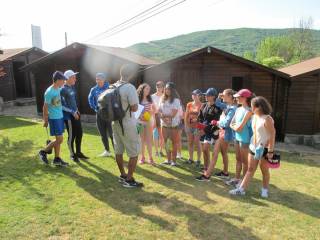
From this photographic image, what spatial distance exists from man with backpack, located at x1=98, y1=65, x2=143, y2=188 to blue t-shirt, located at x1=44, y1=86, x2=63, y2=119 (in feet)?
5.07

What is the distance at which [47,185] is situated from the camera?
5305 millimetres

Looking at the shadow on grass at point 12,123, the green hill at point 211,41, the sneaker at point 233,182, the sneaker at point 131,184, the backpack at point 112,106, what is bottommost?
the shadow on grass at point 12,123

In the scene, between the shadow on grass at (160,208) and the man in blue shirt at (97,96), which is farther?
the man in blue shirt at (97,96)

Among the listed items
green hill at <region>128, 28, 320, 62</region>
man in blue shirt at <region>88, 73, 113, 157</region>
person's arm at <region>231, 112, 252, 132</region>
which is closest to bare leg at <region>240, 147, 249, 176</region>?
person's arm at <region>231, 112, 252, 132</region>

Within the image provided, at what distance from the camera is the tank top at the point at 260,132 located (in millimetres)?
4582

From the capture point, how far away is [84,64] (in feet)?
47.2

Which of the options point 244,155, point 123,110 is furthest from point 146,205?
point 244,155

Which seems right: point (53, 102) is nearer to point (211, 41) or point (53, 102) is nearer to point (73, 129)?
point (73, 129)

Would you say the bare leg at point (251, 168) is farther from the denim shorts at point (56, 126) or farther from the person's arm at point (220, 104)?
the denim shorts at point (56, 126)

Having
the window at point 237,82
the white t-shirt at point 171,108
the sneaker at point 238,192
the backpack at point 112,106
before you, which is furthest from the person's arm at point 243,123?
the window at point 237,82

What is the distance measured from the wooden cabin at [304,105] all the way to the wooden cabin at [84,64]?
6.84 m

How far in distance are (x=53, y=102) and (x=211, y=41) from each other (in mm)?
167440

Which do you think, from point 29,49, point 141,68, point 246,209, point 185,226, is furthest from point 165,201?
point 29,49

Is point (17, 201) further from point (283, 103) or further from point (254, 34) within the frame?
point (254, 34)
